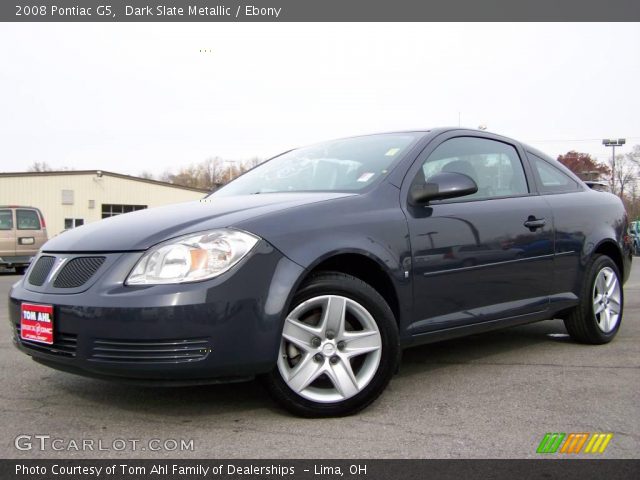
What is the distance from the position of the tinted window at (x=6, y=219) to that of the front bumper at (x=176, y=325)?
13.3 m

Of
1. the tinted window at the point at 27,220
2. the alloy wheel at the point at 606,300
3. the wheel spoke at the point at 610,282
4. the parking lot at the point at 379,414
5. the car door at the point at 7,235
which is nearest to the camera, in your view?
the parking lot at the point at 379,414

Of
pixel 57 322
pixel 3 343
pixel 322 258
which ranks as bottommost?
pixel 3 343

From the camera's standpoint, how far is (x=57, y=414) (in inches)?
123

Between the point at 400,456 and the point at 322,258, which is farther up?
the point at 322,258

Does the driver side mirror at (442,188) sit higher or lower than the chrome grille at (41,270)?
higher

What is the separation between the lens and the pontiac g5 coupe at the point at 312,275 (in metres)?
2.74

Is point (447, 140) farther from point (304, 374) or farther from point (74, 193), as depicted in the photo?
point (74, 193)

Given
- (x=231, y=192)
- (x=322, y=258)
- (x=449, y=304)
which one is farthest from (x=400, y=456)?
(x=231, y=192)

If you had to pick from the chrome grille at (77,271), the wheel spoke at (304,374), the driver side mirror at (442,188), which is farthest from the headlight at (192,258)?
the driver side mirror at (442,188)

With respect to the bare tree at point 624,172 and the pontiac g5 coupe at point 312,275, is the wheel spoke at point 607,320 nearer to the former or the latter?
the pontiac g5 coupe at point 312,275

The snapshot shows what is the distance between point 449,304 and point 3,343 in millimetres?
3504

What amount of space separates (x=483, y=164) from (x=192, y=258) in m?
2.25

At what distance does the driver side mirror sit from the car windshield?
9.6 inches
